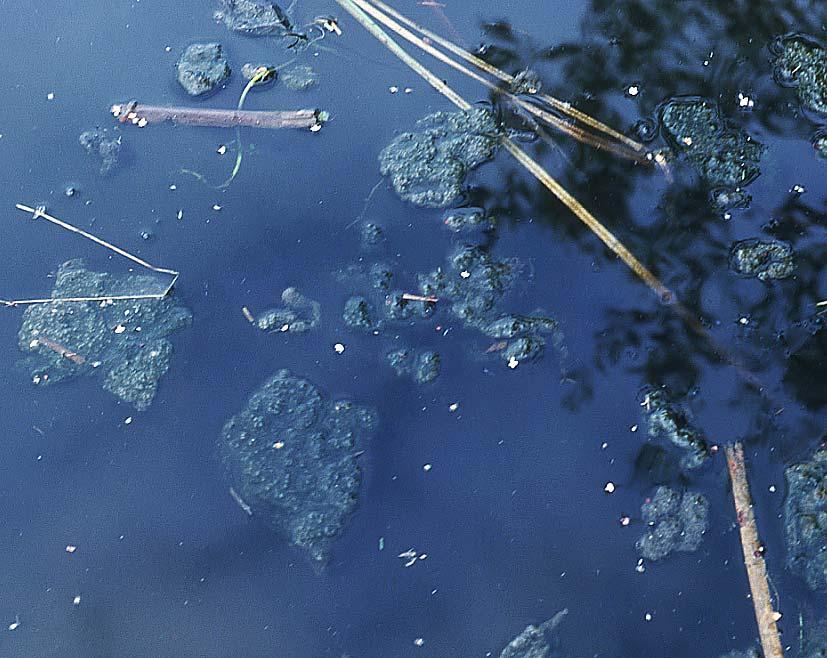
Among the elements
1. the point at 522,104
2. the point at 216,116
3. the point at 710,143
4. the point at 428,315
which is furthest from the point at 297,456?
the point at 710,143

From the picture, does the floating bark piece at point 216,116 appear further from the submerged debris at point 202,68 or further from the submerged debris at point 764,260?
the submerged debris at point 764,260

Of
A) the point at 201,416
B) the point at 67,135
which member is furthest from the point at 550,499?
the point at 67,135

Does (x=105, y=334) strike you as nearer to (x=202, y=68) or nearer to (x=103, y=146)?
(x=103, y=146)

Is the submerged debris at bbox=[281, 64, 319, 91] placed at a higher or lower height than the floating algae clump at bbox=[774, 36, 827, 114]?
lower

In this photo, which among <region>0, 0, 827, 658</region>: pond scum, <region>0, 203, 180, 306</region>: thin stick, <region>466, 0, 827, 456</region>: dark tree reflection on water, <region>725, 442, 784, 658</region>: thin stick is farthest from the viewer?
<region>0, 203, 180, 306</region>: thin stick

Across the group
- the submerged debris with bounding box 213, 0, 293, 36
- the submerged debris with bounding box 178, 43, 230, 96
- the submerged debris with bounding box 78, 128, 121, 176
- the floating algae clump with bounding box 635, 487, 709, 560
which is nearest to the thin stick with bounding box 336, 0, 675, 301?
the submerged debris with bounding box 213, 0, 293, 36

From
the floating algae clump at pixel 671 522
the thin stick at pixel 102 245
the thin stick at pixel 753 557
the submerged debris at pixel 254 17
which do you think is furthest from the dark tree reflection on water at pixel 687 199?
the thin stick at pixel 102 245

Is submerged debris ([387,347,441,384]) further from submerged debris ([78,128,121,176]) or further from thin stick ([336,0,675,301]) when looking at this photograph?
submerged debris ([78,128,121,176])
